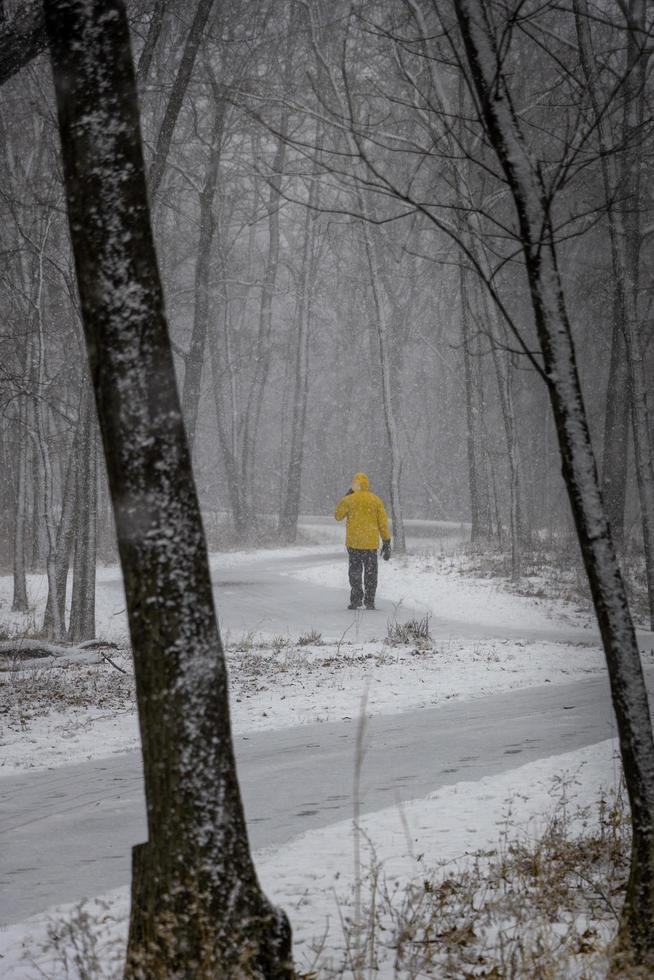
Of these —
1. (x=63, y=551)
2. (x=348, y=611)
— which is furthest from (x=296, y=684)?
(x=63, y=551)

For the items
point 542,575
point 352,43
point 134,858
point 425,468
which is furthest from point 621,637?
point 425,468

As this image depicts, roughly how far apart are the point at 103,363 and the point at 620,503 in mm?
17944

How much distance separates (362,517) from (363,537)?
1.09 feet

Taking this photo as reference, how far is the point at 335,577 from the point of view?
18.8m

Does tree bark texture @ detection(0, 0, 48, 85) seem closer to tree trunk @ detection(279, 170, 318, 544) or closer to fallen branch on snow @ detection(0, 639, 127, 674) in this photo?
fallen branch on snow @ detection(0, 639, 127, 674)

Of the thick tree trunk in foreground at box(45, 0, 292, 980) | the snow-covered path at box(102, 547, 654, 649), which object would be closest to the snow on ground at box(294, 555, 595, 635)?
the snow-covered path at box(102, 547, 654, 649)

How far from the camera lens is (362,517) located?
1451cm

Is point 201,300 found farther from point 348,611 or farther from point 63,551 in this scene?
point 348,611

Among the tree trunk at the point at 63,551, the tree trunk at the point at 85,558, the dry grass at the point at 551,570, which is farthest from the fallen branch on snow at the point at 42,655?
the dry grass at the point at 551,570

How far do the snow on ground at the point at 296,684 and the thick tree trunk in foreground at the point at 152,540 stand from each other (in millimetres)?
4219

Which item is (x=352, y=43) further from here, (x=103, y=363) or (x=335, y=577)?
(x=103, y=363)

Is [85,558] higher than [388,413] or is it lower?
lower

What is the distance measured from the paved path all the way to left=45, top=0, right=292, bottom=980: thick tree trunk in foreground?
5.10ft

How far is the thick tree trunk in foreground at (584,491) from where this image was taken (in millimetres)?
3318
